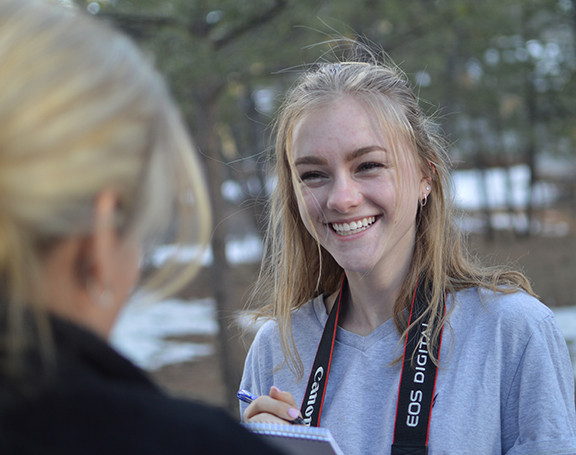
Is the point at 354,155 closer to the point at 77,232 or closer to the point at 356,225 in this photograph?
the point at 356,225

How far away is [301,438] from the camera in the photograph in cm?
128

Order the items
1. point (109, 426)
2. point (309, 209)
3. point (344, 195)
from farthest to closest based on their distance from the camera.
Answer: point (309, 209) < point (344, 195) < point (109, 426)

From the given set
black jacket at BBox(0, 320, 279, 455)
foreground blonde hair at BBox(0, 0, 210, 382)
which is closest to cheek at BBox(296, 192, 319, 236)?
foreground blonde hair at BBox(0, 0, 210, 382)

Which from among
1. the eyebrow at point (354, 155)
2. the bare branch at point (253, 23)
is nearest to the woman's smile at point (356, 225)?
the eyebrow at point (354, 155)

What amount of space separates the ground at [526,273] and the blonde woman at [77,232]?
74.7 inches

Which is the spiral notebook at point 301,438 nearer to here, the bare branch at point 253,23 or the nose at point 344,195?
the nose at point 344,195

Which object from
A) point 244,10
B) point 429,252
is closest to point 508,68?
point 244,10

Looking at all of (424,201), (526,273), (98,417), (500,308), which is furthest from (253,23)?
(526,273)

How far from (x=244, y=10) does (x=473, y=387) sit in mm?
4618

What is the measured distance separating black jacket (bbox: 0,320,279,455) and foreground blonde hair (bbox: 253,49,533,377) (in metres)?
1.18

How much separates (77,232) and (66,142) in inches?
5.0

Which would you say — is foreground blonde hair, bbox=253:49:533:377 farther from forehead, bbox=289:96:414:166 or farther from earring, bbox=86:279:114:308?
earring, bbox=86:279:114:308

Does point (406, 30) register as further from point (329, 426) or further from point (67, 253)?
point (67, 253)

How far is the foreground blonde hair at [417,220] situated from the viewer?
80.3 inches
